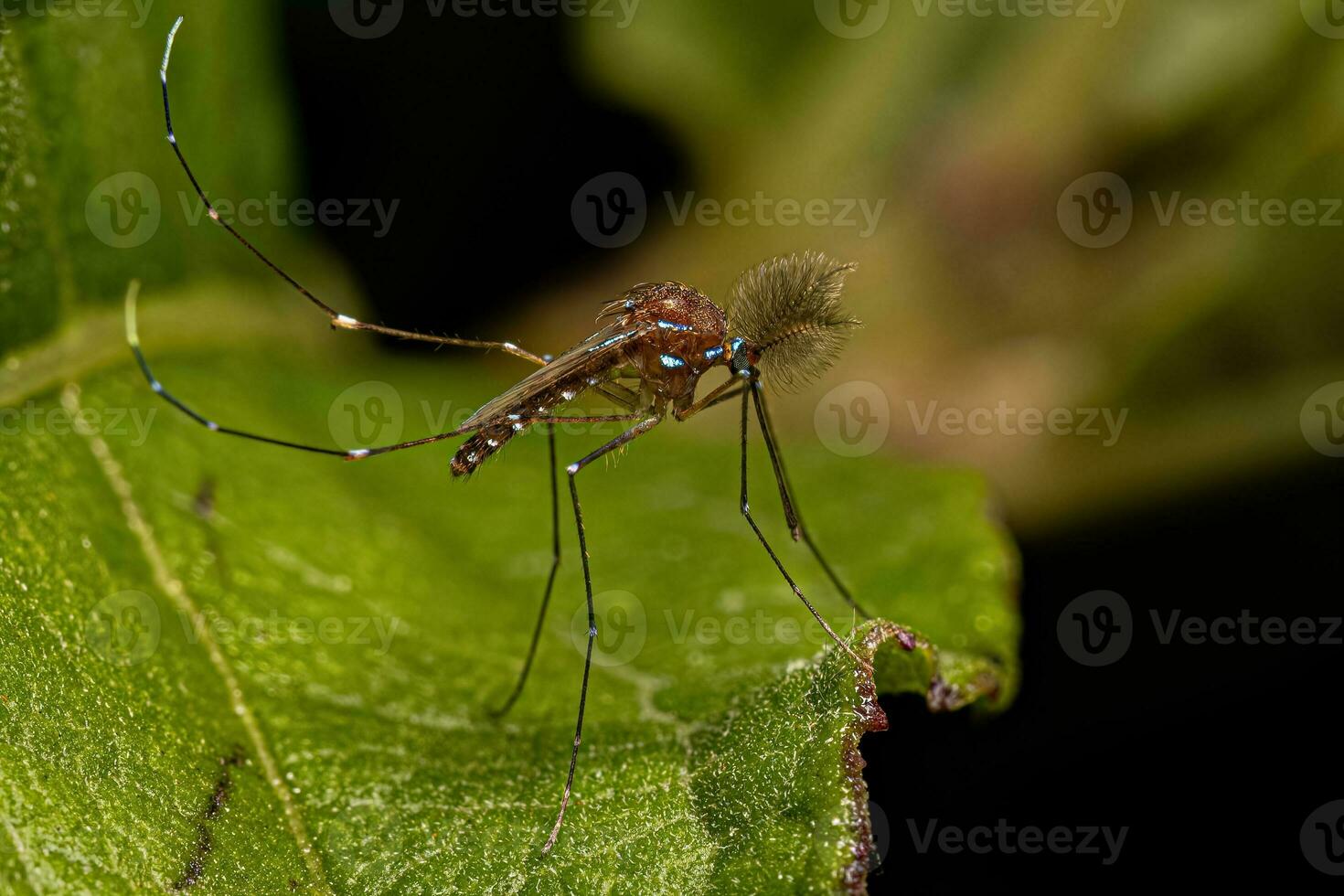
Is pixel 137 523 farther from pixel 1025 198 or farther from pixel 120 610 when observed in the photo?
pixel 1025 198

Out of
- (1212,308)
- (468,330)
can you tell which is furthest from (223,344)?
(1212,308)

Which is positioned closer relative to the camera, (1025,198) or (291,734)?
(291,734)

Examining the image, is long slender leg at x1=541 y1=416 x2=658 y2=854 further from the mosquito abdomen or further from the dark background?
the dark background

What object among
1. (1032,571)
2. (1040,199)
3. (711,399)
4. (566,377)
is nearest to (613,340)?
(566,377)

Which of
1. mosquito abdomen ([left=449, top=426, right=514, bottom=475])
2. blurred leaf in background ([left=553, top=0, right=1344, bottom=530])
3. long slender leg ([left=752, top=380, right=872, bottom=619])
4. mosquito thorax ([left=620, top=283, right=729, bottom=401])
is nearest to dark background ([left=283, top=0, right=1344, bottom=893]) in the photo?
blurred leaf in background ([left=553, top=0, right=1344, bottom=530])

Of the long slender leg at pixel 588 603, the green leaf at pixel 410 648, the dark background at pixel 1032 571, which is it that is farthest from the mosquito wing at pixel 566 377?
the dark background at pixel 1032 571
